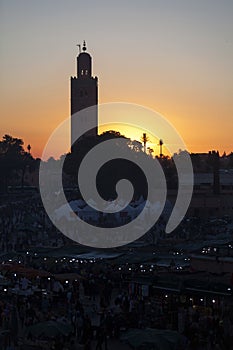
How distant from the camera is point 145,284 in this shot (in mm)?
14266

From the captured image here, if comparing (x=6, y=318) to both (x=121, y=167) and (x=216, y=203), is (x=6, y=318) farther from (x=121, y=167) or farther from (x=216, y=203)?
(x=121, y=167)

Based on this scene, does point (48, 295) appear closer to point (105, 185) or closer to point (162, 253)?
point (162, 253)

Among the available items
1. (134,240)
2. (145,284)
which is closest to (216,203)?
(134,240)

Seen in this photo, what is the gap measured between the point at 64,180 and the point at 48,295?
2717 inches

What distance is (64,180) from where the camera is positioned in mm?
83375

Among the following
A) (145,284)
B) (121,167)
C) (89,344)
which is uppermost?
(121,167)

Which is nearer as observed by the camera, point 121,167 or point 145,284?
point 145,284

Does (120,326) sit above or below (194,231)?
below

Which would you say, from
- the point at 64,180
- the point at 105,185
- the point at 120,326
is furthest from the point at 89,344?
the point at 64,180

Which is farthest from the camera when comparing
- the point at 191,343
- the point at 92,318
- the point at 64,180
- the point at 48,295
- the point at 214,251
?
the point at 64,180

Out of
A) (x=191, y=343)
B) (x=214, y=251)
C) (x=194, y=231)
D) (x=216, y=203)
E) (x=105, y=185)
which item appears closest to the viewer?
(x=191, y=343)

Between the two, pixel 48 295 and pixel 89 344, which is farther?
pixel 48 295

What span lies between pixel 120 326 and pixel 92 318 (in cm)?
125

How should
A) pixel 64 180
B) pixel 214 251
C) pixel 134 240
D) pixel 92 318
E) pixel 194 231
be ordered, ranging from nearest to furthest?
pixel 92 318 → pixel 214 251 → pixel 134 240 → pixel 194 231 → pixel 64 180
